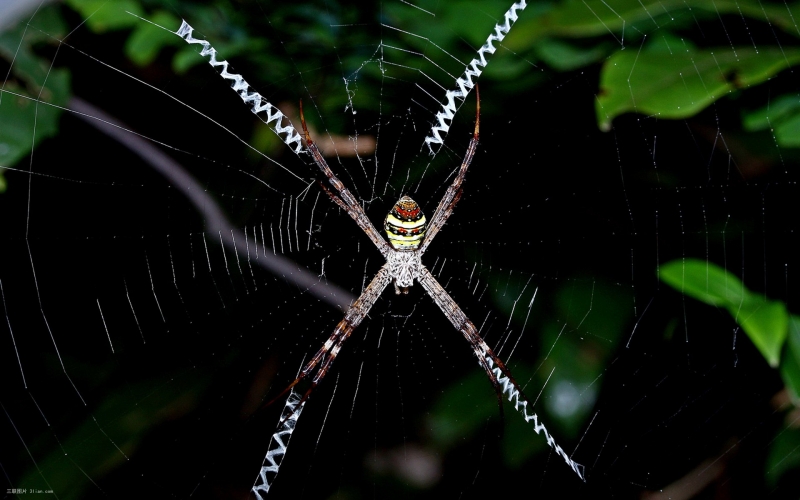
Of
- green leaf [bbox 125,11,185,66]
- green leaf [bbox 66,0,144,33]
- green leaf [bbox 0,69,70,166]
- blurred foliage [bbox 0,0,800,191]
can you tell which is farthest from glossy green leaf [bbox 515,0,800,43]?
green leaf [bbox 0,69,70,166]

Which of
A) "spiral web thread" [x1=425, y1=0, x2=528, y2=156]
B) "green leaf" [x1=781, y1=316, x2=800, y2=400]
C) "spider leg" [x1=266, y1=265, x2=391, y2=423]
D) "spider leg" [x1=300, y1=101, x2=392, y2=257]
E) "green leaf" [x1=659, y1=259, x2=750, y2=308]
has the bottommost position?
"spider leg" [x1=266, y1=265, x2=391, y2=423]

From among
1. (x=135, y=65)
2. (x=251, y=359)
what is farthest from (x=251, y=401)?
(x=135, y=65)

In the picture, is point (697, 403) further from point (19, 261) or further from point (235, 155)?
point (19, 261)

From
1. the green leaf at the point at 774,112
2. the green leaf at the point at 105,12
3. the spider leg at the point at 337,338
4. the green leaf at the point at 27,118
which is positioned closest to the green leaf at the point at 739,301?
the green leaf at the point at 774,112

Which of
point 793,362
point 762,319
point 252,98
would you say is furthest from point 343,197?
point 793,362

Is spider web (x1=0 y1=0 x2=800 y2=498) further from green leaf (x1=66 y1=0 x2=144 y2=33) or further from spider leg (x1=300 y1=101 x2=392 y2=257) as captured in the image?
spider leg (x1=300 y1=101 x2=392 y2=257)

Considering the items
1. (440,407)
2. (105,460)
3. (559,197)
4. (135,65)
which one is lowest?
(105,460)
